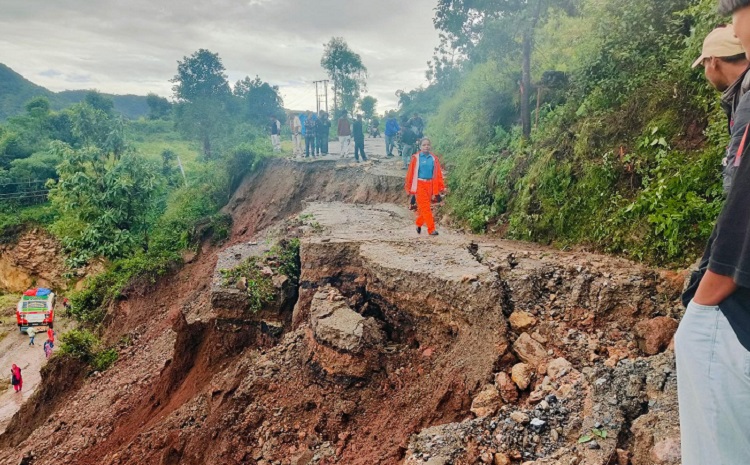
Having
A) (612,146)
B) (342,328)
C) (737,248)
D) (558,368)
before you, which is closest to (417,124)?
(612,146)

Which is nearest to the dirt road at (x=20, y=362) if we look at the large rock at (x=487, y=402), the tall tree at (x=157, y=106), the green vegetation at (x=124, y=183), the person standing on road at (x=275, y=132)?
the green vegetation at (x=124, y=183)

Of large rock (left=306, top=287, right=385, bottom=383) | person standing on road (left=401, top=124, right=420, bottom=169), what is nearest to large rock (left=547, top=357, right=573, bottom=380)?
large rock (left=306, top=287, right=385, bottom=383)

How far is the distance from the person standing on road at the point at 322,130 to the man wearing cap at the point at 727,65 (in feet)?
53.7

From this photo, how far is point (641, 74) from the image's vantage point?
6844 millimetres

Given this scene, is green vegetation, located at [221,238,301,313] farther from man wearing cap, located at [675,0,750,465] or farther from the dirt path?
the dirt path

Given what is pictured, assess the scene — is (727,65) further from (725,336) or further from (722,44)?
(725,336)

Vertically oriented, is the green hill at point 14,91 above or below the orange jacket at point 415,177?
above

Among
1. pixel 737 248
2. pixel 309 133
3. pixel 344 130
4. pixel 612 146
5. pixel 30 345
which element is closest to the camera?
pixel 737 248

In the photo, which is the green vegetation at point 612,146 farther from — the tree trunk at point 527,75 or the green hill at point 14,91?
the green hill at point 14,91

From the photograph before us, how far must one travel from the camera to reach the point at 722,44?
175 centimetres

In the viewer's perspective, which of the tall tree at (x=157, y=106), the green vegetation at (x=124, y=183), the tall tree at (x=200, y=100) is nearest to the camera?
the green vegetation at (x=124, y=183)

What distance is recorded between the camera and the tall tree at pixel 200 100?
1074 inches

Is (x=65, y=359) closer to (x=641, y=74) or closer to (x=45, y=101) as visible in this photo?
(x=641, y=74)

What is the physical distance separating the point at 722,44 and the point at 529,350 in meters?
3.39
